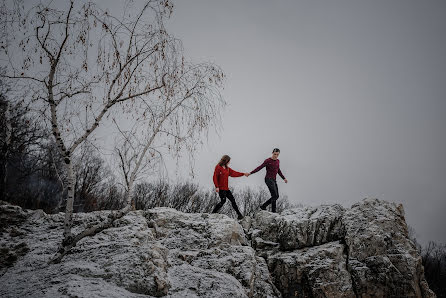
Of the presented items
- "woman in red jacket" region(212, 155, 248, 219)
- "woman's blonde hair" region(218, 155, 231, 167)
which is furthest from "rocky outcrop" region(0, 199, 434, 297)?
"woman's blonde hair" region(218, 155, 231, 167)

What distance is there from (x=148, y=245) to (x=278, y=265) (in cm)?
361

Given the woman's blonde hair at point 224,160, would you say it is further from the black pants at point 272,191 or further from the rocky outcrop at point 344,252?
the rocky outcrop at point 344,252

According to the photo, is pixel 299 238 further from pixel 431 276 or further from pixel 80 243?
pixel 431 276

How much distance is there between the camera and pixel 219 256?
486cm

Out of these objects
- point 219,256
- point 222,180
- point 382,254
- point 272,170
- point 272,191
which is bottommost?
point 219,256

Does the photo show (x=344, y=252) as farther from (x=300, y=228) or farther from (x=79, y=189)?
(x=79, y=189)

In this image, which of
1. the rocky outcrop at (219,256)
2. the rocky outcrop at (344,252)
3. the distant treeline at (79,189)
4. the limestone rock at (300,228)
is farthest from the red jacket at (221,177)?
the distant treeline at (79,189)

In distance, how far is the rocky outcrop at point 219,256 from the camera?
11.3 ft

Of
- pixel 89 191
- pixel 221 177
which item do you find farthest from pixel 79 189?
pixel 221 177

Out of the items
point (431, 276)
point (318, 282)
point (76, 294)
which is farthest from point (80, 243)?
point (431, 276)

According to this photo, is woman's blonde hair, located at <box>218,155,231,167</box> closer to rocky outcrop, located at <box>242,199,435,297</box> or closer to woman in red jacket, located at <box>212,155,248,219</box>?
woman in red jacket, located at <box>212,155,248,219</box>

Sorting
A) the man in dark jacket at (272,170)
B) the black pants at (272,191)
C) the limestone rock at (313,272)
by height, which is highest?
the man in dark jacket at (272,170)

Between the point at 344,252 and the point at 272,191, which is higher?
the point at 272,191

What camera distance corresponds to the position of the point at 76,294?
2779mm
